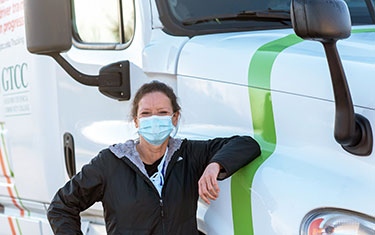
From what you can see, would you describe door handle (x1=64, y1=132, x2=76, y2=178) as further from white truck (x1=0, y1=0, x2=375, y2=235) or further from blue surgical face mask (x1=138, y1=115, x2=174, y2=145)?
blue surgical face mask (x1=138, y1=115, x2=174, y2=145)

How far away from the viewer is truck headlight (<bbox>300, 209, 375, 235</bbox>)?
207 cm

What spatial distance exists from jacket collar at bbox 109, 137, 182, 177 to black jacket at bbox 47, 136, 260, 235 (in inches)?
0.5

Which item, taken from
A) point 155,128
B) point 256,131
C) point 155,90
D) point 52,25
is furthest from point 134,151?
point 52,25

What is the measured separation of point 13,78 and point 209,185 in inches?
69.1

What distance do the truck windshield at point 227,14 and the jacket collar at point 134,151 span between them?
0.54 metres

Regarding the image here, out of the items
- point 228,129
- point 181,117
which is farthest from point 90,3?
point 228,129

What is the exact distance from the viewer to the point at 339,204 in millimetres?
2117

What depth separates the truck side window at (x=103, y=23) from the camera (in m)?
3.13

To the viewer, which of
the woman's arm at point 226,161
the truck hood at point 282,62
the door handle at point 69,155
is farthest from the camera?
the door handle at point 69,155

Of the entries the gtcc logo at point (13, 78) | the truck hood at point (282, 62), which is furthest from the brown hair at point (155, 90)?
the gtcc logo at point (13, 78)

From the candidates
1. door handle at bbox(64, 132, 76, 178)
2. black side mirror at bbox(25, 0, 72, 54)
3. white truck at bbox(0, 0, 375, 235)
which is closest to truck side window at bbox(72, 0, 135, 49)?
white truck at bbox(0, 0, 375, 235)

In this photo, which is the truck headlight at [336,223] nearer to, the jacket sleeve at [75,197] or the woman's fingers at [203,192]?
the woman's fingers at [203,192]

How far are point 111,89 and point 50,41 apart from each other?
36cm

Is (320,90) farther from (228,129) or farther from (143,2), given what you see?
(143,2)
